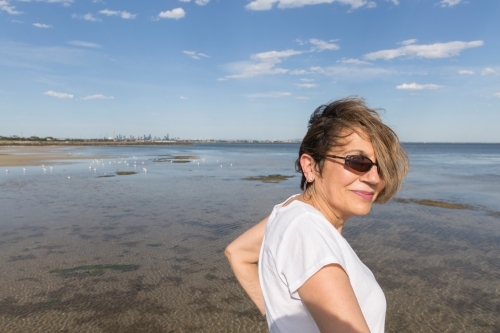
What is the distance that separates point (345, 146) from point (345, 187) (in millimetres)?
229

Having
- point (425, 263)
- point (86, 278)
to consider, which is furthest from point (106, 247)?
point (425, 263)

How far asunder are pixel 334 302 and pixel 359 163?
0.80m

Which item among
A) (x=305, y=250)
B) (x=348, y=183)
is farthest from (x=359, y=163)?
(x=305, y=250)

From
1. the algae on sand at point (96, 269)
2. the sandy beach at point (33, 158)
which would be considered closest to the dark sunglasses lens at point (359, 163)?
the algae on sand at point (96, 269)

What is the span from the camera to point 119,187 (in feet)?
78.7

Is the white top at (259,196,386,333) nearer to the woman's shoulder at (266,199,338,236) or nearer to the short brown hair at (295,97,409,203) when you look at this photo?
the woman's shoulder at (266,199,338,236)

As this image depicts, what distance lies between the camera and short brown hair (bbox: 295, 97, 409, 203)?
1.95 m

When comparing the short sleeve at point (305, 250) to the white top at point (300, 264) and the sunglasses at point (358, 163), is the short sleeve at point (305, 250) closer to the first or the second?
the white top at point (300, 264)

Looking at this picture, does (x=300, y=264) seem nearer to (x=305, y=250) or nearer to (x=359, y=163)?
(x=305, y=250)

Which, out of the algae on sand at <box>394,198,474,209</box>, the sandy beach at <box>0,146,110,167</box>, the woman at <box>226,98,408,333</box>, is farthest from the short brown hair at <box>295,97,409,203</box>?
the sandy beach at <box>0,146,110,167</box>

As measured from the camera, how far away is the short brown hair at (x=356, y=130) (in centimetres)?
195

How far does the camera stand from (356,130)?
1.97 metres

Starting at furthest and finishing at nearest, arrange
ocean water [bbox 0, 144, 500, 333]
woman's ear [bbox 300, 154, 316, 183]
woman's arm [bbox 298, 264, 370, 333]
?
ocean water [bbox 0, 144, 500, 333]
woman's ear [bbox 300, 154, 316, 183]
woman's arm [bbox 298, 264, 370, 333]

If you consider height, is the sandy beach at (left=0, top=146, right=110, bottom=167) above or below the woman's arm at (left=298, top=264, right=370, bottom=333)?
below
